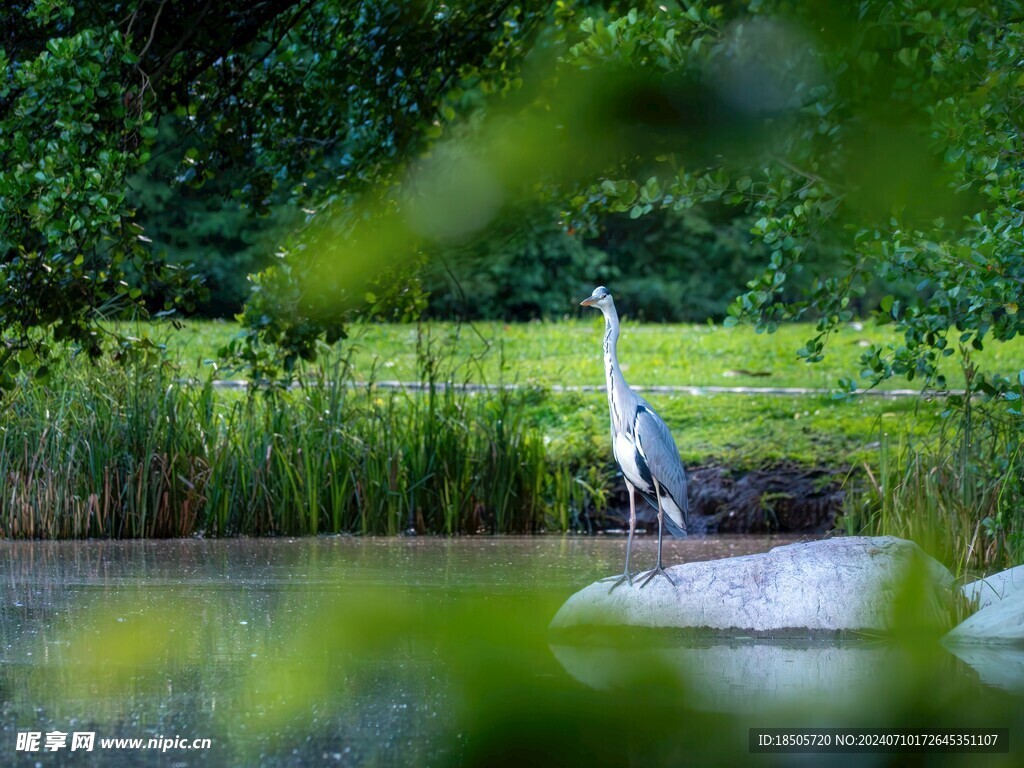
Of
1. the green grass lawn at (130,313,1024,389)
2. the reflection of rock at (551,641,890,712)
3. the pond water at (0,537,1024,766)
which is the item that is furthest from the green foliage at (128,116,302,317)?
the reflection of rock at (551,641,890,712)

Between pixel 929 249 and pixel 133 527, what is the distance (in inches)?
193

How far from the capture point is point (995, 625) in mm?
4875

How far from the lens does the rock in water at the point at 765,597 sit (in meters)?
5.12

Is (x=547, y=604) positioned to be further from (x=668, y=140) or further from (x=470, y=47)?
(x=470, y=47)

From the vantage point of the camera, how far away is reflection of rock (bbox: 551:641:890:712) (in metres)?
3.84

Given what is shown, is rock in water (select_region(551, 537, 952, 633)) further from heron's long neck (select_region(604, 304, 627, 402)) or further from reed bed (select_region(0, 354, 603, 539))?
reed bed (select_region(0, 354, 603, 539))

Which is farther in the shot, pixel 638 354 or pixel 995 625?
pixel 638 354

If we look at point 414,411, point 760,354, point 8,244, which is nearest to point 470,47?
point 414,411

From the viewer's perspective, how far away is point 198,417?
324 inches

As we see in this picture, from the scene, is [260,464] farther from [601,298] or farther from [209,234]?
[209,234]

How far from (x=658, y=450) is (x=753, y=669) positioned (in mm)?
1278

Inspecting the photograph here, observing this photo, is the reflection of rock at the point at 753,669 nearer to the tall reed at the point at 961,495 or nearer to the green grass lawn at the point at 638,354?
the tall reed at the point at 961,495

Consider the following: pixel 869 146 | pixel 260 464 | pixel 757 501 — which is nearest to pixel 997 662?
pixel 869 146

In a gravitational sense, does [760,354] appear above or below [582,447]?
above
